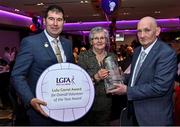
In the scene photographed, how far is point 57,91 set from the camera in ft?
7.11

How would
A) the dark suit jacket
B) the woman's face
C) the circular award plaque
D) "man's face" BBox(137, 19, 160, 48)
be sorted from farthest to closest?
the woman's face
"man's face" BBox(137, 19, 160, 48)
the dark suit jacket
the circular award plaque

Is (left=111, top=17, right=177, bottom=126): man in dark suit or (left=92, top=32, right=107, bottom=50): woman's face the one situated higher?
(left=92, top=32, right=107, bottom=50): woman's face

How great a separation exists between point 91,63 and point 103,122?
50 centimetres

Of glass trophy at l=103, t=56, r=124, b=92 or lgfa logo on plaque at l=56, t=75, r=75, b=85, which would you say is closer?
lgfa logo on plaque at l=56, t=75, r=75, b=85

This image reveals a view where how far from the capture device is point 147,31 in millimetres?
2379

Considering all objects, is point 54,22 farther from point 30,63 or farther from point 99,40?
point 99,40

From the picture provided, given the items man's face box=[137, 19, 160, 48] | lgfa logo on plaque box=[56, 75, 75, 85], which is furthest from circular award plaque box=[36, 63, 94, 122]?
man's face box=[137, 19, 160, 48]

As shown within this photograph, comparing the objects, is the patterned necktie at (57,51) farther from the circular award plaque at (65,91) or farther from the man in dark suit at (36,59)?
the circular award plaque at (65,91)

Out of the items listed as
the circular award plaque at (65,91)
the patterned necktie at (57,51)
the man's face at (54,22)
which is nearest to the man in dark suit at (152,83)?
the circular award plaque at (65,91)

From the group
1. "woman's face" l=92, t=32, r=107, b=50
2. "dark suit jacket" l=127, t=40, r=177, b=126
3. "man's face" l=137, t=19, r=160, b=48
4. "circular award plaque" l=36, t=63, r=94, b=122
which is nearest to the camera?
"circular award plaque" l=36, t=63, r=94, b=122

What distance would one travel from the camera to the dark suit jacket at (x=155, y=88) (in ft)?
7.46

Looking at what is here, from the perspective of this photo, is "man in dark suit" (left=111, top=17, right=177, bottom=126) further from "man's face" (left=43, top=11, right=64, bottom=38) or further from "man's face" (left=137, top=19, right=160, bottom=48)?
"man's face" (left=43, top=11, right=64, bottom=38)

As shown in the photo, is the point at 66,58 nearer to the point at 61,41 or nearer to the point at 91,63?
the point at 61,41

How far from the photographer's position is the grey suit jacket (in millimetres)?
2297
